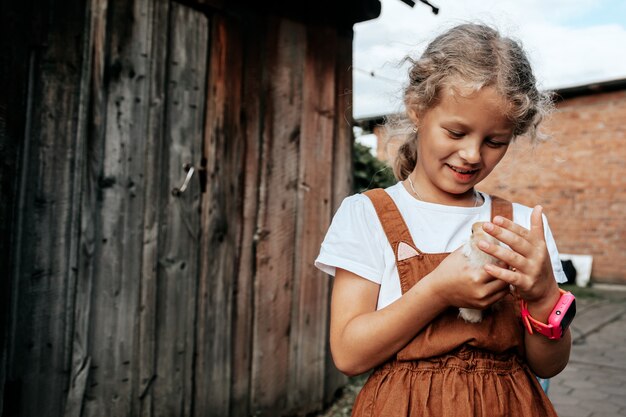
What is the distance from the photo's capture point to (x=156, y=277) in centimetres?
288

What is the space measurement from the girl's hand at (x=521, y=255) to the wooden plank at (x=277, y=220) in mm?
2404

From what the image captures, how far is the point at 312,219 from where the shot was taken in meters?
3.80

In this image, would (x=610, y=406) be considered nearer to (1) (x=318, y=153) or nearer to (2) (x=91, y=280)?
(1) (x=318, y=153)

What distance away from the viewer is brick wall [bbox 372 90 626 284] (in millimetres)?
12414

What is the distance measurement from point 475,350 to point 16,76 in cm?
200

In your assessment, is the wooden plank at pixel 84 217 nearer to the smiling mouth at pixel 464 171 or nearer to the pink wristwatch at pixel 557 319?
the smiling mouth at pixel 464 171

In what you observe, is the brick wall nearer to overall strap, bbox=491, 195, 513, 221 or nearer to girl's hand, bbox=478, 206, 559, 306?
overall strap, bbox=491, 195, 513, 221

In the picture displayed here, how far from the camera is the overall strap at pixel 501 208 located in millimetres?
1483

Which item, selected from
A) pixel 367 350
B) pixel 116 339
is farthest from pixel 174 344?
pixel 367 350

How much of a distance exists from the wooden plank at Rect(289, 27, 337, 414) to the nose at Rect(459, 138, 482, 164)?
7.92 feet

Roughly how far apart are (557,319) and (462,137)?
45cm

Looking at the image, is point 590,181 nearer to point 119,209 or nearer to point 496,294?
point 119,209

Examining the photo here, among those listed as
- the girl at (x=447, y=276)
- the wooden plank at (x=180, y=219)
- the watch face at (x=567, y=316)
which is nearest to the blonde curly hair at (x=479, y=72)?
the girl at (x=447, y=276)

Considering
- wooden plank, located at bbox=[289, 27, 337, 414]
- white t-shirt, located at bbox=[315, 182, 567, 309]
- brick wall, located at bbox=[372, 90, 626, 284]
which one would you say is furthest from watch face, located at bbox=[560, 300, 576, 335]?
brick wall, located at bbox=[372, 90, 626, 284]
